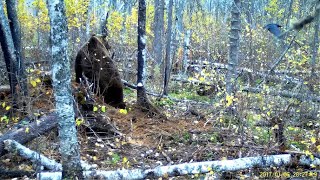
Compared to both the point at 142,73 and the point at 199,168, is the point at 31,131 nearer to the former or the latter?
the point at 199,168

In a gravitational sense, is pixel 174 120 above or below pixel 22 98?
below

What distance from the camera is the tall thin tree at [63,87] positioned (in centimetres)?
431

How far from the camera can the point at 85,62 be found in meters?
8.52

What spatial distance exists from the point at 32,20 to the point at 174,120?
40.2ft

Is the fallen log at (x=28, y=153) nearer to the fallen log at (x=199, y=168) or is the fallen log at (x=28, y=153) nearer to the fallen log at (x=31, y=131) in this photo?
the fallen log at (x=31, y=131)

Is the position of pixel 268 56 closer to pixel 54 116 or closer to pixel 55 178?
pixel 54 116

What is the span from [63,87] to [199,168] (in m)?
2.44

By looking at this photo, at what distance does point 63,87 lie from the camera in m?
4.51

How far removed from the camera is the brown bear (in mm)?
8469

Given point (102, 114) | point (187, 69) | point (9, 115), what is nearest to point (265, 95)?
point (102, 114)

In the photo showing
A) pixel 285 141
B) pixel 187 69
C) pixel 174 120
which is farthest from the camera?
pixel 187 69

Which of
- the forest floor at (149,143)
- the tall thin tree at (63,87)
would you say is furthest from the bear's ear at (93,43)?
the tall thin tree at (63,87)

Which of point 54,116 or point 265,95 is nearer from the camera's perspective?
point 54,116

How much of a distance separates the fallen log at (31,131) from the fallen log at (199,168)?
1.21 m
